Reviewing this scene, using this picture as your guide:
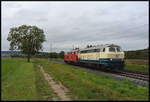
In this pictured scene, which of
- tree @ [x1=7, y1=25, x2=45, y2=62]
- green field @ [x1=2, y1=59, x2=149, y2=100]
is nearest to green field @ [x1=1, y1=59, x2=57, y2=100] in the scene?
green field @ [x1=2, y1=59, x2=149, y2=100]

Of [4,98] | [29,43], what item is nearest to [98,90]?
[4,98]

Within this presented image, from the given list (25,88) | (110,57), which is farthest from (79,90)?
(110,57)

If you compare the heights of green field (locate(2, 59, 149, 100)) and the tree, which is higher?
the tree

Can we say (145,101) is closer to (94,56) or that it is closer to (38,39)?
(94,56)

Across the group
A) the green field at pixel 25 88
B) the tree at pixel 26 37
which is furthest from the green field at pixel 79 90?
the tree at pixel 26 37

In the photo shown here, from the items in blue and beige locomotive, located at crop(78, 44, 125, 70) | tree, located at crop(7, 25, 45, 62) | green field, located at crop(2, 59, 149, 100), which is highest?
tree, located at crop(7, 25, 45, 62)

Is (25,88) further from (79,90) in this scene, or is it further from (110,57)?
(110,57)

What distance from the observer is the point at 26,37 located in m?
49.8

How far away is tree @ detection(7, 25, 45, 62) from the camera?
163 feet

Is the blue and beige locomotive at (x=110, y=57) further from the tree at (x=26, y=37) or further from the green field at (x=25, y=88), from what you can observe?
the tree at (x=26, y=37)

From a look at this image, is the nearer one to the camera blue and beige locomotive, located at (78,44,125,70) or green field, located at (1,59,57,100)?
green field, located at (1,59,57,100)

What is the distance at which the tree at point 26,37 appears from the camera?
49556 millimetres

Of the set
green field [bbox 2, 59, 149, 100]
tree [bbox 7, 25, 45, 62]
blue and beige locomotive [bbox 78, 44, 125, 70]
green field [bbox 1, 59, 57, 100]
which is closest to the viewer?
green field [bbox 2, 59, 149, 100]

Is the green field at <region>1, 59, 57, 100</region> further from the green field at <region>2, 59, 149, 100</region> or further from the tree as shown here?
the tree
